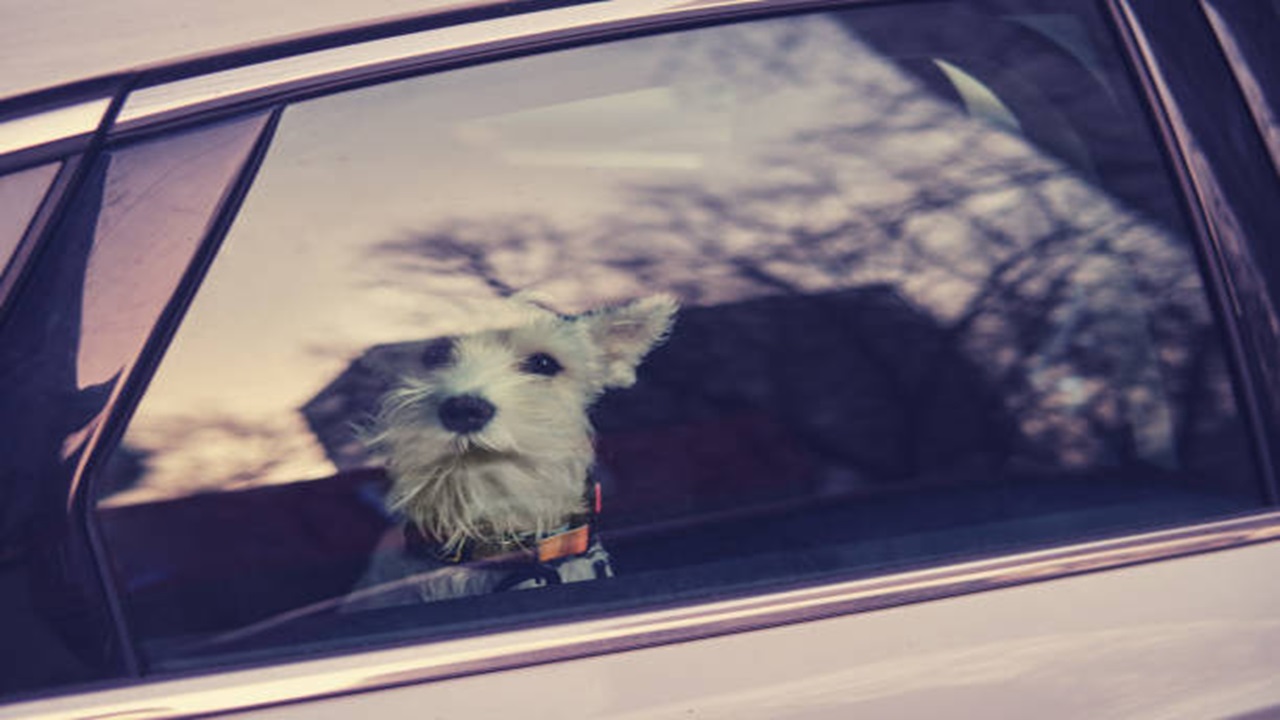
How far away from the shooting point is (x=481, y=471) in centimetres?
166

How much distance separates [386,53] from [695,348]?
1.68 ft

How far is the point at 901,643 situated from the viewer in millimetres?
1312

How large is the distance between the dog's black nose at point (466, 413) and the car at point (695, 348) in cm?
16

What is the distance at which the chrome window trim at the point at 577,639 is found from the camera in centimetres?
123

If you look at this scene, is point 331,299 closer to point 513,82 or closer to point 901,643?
point 513,82

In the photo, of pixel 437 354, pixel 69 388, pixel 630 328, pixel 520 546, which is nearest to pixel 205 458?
pixel 69 388

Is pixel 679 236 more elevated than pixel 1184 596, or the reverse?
pixel 679 236

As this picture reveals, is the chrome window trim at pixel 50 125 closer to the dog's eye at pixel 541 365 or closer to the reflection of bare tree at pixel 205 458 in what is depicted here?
the reflection of bare tree at pixel 205 458

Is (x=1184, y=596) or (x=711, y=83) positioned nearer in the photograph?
(x=1184, y=596)

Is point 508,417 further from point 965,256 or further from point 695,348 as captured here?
point 965,256

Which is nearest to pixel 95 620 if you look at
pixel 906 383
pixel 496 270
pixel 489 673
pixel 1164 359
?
pixel 489 673

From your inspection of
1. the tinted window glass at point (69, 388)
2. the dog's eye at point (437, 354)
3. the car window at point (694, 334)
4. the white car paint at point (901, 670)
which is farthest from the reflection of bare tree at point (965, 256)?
the tinted window glass at point (69, 388)

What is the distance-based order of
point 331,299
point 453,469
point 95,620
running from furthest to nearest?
point 453,469 → point 331,299 → point 95,620

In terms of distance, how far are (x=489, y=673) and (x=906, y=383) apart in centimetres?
63
